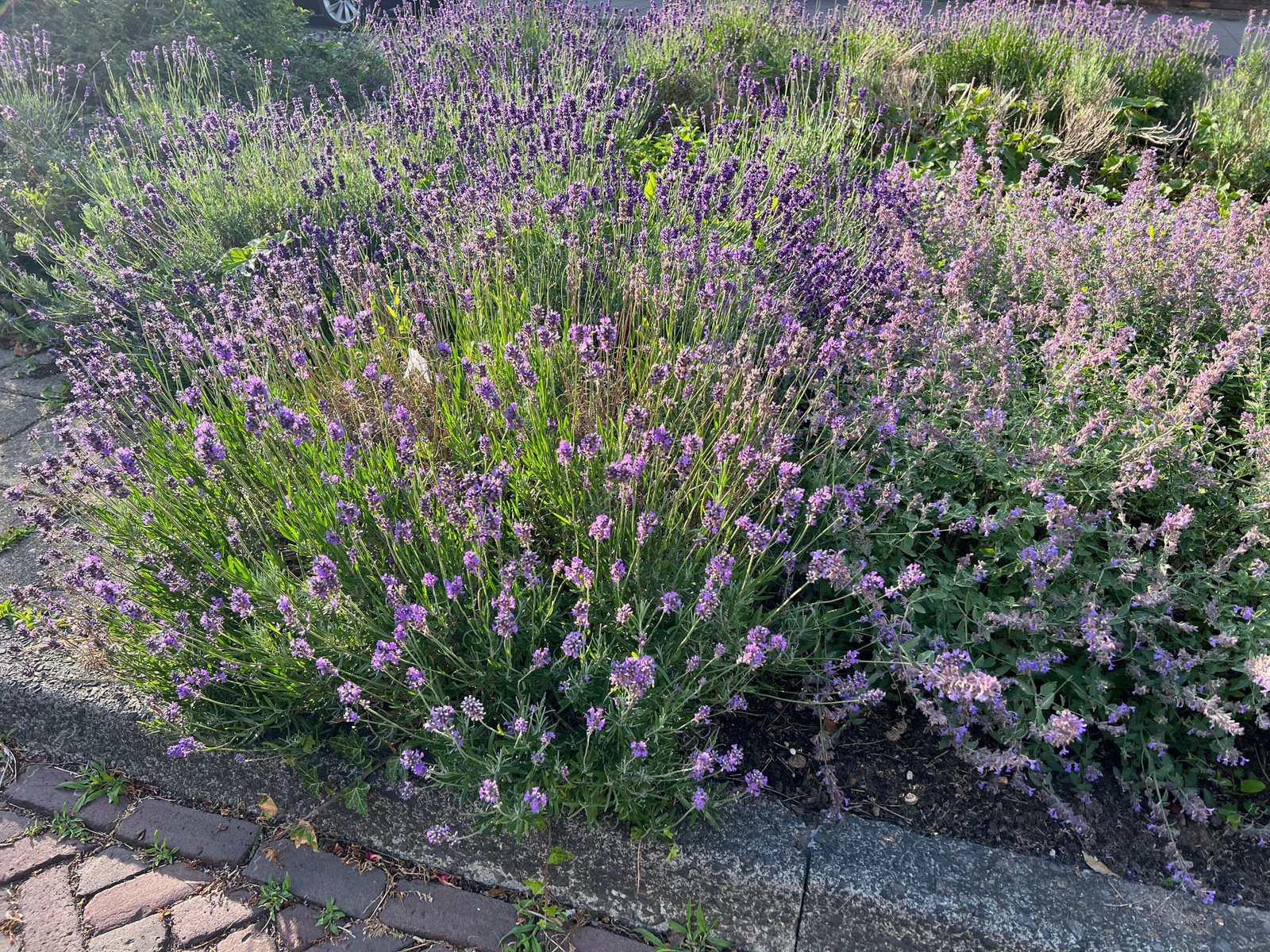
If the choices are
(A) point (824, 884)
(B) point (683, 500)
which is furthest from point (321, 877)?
(B) point (683, 500)

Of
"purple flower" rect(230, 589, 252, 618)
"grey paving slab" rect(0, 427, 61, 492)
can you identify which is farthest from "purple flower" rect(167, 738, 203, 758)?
"grey paving slab" rect(0, 427, 61, 492)

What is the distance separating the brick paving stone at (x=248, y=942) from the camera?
1.88m

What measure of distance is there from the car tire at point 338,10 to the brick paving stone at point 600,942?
1044cm

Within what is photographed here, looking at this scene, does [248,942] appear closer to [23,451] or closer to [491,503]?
[491,503]

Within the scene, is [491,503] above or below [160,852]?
above

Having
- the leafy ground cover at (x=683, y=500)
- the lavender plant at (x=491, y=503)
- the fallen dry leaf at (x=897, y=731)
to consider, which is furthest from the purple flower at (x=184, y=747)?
the fallen dry leaf at (x=897, y=731)

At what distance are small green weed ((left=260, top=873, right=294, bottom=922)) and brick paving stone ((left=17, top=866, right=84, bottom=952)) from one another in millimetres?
417

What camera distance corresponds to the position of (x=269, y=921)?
6.32ft

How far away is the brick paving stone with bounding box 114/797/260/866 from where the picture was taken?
2.08 metres

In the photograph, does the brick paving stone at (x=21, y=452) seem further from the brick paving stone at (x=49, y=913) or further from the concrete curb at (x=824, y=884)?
the concrete curb at (x=824, y=884)

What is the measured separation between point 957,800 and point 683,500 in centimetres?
Answer: 106

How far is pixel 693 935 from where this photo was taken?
185 centimetres

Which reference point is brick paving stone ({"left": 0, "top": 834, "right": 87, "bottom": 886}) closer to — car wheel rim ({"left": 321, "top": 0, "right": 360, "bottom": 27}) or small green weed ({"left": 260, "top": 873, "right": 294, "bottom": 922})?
small green weed ({"left": 260, "top": 873, "right": 294, "bottom": 922})

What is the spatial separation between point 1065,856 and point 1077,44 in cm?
592
